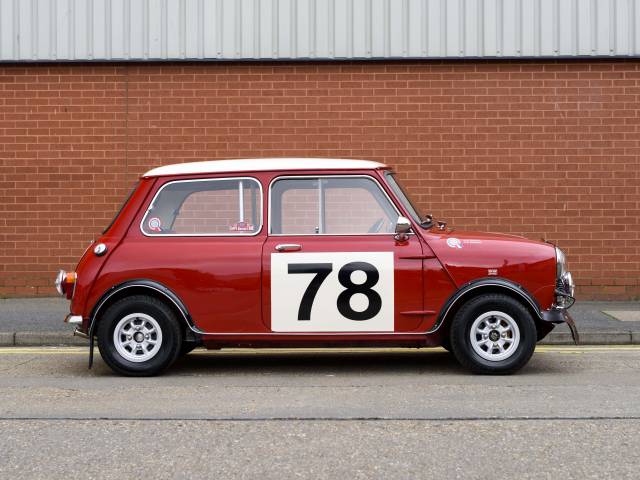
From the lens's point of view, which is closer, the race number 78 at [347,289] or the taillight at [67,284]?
the race number 78 at [347,289]

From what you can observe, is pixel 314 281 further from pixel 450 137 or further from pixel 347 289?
pixel 450 137

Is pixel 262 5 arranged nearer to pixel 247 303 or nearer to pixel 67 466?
pixel 247 303

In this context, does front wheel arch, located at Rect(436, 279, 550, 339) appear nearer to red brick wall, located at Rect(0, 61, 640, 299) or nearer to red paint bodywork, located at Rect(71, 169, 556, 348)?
red paint bodywork, located at Rect(71, 169, 556, 348)

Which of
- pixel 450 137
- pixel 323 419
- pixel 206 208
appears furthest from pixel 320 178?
pixel 450 137

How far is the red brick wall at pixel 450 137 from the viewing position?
48.9 ft

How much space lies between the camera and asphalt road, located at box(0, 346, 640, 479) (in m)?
5.54

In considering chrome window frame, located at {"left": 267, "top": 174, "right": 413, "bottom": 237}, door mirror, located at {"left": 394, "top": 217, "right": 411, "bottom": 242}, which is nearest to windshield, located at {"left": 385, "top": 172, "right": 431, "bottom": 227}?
chrome window frame, located at {"left": 267, "top": 174, "right": 413, "bottom": 237}

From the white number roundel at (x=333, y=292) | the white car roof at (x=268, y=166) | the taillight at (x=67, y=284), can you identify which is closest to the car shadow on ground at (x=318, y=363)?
the white number roundel at (x=333, y=292)

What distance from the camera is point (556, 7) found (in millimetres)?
14914

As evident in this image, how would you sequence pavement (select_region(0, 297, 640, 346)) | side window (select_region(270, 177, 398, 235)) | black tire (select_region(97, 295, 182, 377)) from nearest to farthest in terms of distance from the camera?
black tire (select_region(97, 295, 182, 377)) < side window (select_region(270, 177, 398, 235)) < pavement (select_region(0, 297, 640, 346))

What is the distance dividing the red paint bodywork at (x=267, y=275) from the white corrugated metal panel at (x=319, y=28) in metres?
6.86

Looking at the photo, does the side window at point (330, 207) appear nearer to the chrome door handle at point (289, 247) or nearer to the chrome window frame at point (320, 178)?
the chrome window frame at point (320, 178)

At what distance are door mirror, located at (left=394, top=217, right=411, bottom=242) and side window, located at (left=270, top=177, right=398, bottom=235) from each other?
118 mm

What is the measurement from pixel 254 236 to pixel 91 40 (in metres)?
7.57
